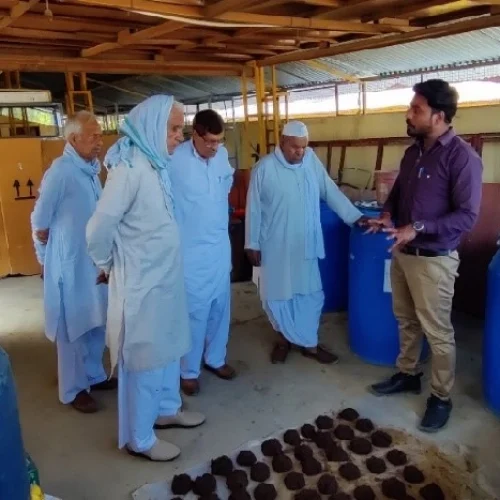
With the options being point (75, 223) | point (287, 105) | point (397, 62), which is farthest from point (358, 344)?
point (287, 105)

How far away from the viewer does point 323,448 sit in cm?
227

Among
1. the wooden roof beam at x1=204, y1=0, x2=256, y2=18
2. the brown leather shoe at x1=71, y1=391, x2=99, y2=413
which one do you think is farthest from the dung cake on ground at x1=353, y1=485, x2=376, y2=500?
the wooden roof beam at x1=204, y1=0, x2=256, y2=18

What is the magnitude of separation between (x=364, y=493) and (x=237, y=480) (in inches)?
18.0

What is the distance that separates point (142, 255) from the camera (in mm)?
1961

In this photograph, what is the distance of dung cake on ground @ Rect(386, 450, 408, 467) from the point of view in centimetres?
217

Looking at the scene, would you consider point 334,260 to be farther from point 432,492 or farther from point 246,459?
point 432,492

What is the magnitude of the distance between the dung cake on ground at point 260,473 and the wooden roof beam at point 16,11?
240 centimetres

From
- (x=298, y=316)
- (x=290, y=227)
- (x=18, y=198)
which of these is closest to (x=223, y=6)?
(x=290, y=227)

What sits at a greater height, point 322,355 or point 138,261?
point 138,261

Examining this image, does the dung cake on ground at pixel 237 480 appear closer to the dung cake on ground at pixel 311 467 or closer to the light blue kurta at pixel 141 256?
the dung cake on ground at pixel 311 467

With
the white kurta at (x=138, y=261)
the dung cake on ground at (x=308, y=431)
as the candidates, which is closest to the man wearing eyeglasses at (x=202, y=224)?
the white kurta at (x=138, y=261)

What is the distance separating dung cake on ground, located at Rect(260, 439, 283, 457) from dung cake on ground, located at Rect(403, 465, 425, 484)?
1.61ft

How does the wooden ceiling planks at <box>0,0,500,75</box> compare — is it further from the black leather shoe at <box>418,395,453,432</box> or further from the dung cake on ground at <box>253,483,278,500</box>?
the dung cake on ground at <box>253,483,278,500</box>

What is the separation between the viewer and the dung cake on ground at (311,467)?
2129 mm
